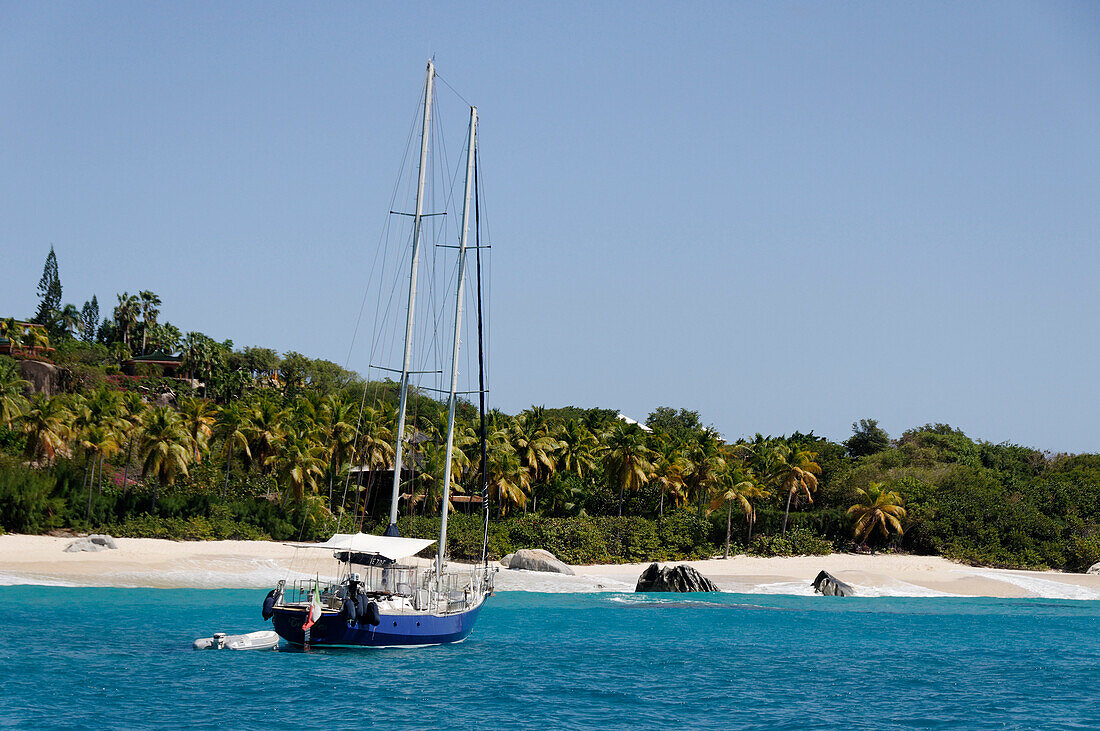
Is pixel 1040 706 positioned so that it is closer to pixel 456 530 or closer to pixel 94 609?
pixel 94 609

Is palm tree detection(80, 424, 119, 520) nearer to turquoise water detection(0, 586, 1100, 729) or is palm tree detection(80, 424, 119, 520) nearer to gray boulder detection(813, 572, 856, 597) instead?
turquoise water detection(0, 586, 1100, 729)

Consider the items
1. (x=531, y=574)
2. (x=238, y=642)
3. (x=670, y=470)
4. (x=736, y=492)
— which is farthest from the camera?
(x=670, y=470)

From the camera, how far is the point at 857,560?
70.1 metres

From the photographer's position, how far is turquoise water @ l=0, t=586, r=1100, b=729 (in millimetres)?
25438

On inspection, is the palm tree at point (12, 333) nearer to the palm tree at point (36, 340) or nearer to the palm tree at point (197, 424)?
the palm tree at point (36, 340)

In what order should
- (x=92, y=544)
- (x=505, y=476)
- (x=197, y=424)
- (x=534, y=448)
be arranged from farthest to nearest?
(x=534, y=448)
(x=505, y=476)
(x=197, y=424)
(x=92, y=544)

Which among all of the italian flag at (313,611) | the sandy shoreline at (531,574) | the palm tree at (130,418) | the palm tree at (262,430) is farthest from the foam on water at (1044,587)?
the palm tree at (130,418)

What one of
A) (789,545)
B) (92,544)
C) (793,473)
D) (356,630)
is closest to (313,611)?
(356,630)

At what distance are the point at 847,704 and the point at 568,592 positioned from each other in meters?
31.2

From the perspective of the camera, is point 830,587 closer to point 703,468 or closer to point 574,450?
point 703,468

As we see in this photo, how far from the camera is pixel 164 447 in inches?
2499

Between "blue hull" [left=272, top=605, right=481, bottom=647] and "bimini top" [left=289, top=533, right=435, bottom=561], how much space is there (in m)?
1.99

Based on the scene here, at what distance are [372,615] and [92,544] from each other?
33.1 m

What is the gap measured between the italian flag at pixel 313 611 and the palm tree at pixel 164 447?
1401 inches
